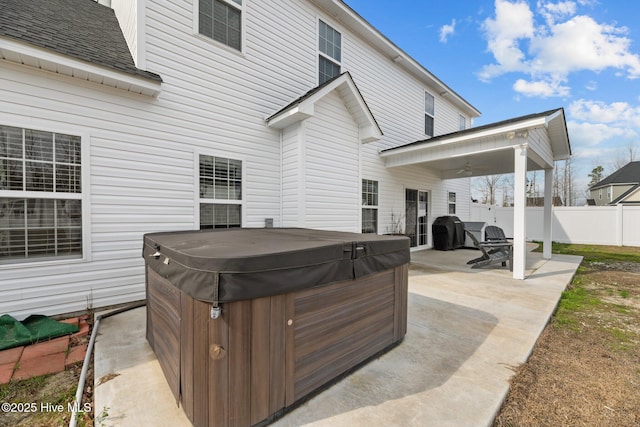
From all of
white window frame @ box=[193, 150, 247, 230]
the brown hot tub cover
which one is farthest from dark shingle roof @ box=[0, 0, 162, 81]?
the brown hot tub cover

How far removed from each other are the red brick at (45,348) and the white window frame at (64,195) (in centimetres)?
106

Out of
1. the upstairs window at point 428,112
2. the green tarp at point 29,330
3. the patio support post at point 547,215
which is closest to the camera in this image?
the green tarp at point 29,330

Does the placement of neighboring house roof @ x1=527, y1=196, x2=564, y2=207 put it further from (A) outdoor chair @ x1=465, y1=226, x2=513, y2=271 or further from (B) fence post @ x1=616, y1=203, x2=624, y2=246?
(A) outdoor chair @ x1=465, y1=226, x2=513, y2=271

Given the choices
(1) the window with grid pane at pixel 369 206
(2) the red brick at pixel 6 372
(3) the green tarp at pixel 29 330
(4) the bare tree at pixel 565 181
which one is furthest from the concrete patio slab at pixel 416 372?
(4) the bare tree at pixel 565 181

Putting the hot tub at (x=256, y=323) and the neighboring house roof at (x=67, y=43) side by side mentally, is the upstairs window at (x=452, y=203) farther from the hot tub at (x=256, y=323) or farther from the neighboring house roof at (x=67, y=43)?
the neighboring house roof at (x=67, y=43)

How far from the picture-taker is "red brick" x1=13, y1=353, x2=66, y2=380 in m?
2.31

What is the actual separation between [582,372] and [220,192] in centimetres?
511

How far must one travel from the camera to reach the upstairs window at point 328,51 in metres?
6.54

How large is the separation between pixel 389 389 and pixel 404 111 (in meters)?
8.74

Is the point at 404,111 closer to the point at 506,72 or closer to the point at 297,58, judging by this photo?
the point at 297,58

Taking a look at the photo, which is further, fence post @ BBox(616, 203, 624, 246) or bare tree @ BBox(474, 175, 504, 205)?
bare tree @ BBox(474, 175, 504, 205)

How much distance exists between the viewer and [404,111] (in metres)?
9.01

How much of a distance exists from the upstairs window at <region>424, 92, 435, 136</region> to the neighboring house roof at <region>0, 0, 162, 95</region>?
890 centimetres

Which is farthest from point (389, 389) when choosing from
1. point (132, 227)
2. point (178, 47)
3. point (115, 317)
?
point (178, 47)
